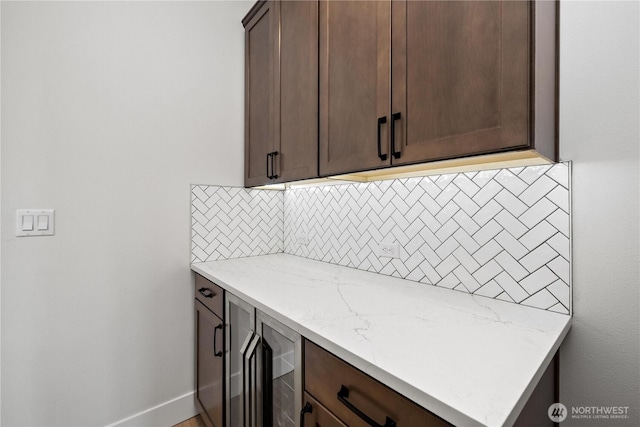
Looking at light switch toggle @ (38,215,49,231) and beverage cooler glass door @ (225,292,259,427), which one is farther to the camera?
light switch toggle @ (38,215,49,231)

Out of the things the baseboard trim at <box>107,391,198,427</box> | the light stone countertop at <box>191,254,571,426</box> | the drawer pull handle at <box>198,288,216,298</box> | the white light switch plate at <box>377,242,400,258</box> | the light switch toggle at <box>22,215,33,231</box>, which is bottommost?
the baseboard trim at <box>107,391,198,427</box>

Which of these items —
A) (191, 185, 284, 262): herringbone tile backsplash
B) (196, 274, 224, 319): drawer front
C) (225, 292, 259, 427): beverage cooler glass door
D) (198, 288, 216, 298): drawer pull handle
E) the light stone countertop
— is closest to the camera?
the light stone countertop

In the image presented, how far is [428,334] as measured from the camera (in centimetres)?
78

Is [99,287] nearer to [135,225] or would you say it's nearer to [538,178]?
[135,225]

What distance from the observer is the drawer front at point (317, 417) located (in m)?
0.77

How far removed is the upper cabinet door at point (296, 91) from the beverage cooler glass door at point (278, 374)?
683mm

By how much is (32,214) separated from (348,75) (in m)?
1.54

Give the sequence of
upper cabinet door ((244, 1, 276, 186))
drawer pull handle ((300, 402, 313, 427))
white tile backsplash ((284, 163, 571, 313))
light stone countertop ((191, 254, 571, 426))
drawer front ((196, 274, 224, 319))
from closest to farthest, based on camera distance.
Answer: light stone countertop ((191, 254, 571, 426)) → drawer pull handle ((300, 402, 313, 427)) → white tile backsplash ((284, 163, 571, 313)) → drawer front ((196, 274, 224, 319)) → upper cabinet door ((244, 1, 276, 186))

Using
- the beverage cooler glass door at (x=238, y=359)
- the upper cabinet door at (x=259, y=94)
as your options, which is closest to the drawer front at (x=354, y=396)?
the beverage cooler glass door at (x=238, y=359)

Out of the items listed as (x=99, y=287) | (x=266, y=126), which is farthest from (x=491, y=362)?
(x=99, y=287)

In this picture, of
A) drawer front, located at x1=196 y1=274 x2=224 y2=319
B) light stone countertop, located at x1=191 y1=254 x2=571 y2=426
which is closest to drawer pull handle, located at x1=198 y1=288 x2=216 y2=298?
drawer front, located at x1=196 y1=274 x2=224 y2=319

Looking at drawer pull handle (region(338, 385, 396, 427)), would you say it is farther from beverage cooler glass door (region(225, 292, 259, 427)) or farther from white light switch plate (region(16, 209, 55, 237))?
white light switch plate (region(16, 209, 55, 237))

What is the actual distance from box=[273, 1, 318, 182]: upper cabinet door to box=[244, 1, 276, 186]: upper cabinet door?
9 cm

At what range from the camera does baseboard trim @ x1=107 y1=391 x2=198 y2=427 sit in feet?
5.23
